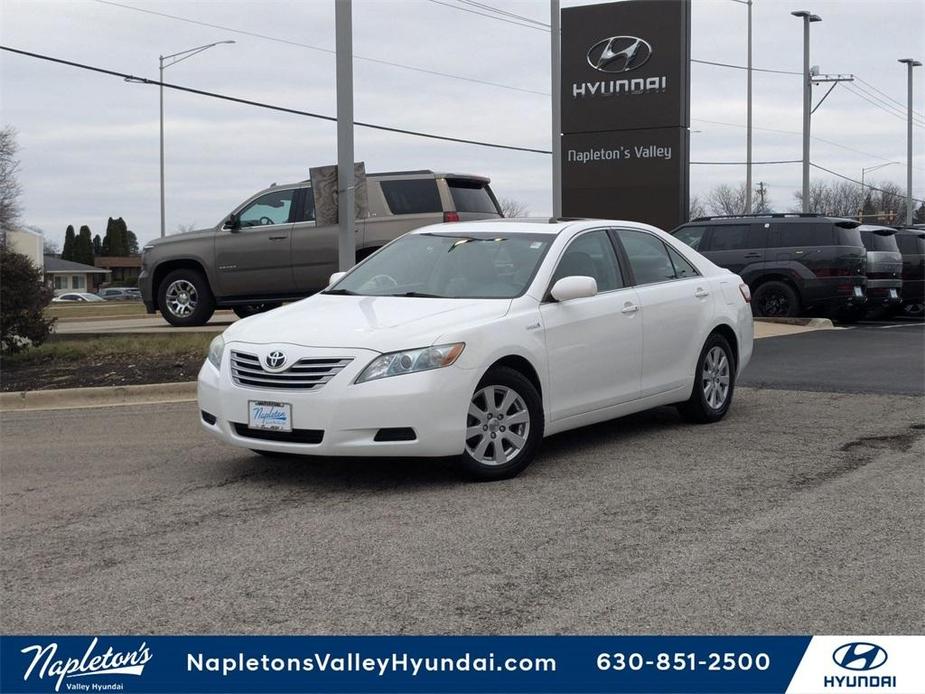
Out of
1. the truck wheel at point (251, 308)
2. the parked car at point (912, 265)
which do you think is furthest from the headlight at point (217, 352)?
the parked car at point (912, 265)

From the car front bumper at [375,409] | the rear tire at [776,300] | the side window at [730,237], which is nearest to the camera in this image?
the car front bumper at [375,409]

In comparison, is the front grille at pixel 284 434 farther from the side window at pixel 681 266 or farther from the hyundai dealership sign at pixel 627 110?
the hyundai dealership sign at pixel 627 110

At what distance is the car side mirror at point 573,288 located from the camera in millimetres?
7855

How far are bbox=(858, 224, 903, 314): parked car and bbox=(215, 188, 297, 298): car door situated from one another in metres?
10.7

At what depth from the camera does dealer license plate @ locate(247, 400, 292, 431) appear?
7105 millimetres

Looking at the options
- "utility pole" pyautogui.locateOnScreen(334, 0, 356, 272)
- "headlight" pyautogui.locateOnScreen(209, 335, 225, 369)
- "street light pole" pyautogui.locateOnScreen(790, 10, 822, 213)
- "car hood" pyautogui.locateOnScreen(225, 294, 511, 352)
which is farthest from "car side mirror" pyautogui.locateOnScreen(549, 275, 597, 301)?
"street light pole" pyautogui.locateOnScreen(790, 10, 822, 213)

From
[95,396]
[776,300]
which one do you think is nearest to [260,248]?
A: [95,396]

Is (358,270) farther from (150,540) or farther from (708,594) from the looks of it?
(708,594)

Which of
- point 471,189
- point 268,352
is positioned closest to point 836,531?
point 268,352

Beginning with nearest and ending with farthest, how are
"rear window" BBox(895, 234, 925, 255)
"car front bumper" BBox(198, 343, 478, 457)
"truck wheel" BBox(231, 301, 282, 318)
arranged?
"car front bumper" BBox(198, 343, 478, 457)
"truck wheel" BBox(231, 301, 282, 318)
"rear window" BBox(895, 234, 925, 255)

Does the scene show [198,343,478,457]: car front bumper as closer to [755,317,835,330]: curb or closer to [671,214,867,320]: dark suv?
[755,317,835,330]: curb

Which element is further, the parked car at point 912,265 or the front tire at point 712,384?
the parked car at point 912,265

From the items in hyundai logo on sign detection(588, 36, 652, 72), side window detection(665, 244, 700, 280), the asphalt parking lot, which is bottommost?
the asphalt parking lot

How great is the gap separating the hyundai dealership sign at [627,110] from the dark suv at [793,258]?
6.47m
